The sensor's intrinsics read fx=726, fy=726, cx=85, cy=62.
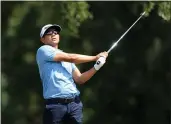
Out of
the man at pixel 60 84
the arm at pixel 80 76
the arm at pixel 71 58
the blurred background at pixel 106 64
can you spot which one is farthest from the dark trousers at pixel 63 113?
the blurred background at pixel 106 64

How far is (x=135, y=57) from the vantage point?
15.2 meters

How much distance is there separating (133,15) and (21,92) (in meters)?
3.29

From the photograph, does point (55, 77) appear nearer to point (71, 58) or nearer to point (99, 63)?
point (71, 58)

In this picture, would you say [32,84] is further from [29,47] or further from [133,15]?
[133,15]

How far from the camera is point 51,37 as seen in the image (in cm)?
549

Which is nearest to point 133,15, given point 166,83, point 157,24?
point 157,24

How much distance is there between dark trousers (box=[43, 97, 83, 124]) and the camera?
532 centimetres

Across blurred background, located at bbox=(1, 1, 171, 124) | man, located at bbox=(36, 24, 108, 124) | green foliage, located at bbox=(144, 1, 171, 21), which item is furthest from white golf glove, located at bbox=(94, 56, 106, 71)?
blurred background, located at bbox=(1, 1, 171, 124)

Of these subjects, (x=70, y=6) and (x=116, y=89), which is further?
(x=116, y=89)

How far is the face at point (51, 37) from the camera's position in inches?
216

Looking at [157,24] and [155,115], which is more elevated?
[157,24]

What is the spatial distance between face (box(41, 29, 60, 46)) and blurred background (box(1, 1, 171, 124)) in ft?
25.9

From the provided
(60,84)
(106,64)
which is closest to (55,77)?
(60,84)

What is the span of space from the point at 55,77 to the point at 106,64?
9.79 metres
